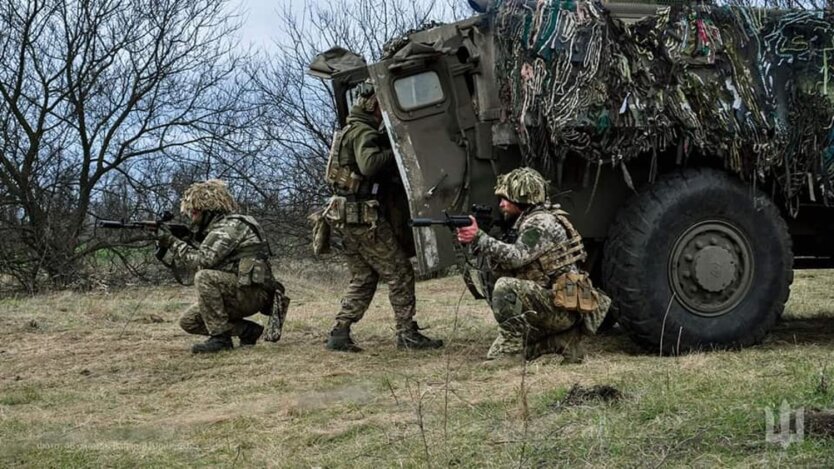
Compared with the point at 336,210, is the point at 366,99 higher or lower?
higher

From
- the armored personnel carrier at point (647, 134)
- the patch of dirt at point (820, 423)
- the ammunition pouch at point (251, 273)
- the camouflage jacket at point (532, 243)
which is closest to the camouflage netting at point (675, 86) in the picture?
the armored personnel carrier at point (647, 134)

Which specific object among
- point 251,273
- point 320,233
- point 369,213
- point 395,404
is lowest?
point 395,404

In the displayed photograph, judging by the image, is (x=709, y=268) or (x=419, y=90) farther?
(x=419, y=90)

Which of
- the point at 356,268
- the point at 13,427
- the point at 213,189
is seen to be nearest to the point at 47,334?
the point at 213,189

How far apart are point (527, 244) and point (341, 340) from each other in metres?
1.93

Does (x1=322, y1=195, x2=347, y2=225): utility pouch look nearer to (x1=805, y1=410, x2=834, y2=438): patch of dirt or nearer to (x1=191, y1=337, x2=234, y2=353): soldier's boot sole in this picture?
(x1=191, y1=337, x2=234, y2=353): soldier's boot sole

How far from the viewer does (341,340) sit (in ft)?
25.3

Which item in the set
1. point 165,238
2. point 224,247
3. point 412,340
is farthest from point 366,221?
point 165,238

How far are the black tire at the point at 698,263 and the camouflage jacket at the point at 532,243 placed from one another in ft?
1.44

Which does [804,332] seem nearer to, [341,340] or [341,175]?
[341,340]

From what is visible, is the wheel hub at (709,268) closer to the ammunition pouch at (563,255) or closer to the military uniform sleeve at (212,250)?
the ammunition pouch at (563,255)

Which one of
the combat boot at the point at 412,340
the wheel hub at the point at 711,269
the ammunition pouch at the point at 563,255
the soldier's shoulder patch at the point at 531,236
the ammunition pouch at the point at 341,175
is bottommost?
the combat boot at the point at 412,340

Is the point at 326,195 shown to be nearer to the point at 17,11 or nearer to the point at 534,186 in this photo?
the point at 17,11

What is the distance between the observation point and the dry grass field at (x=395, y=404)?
390cm
